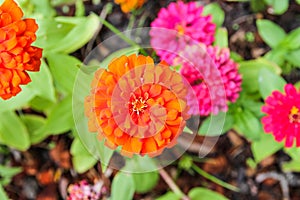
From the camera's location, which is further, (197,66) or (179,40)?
(179,40)


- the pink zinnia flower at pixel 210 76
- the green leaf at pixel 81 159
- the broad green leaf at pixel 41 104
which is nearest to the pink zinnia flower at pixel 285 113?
the pink zinnia flower at pixel 210 76

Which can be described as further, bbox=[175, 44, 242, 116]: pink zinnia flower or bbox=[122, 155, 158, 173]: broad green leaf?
bbox=[122, 155, 158, 173]: broad green leaf

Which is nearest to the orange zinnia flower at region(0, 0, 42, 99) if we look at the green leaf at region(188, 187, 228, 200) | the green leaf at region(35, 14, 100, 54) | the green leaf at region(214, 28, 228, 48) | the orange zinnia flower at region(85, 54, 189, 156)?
the orange zinnia flower at region(85, 54, 189, 156)

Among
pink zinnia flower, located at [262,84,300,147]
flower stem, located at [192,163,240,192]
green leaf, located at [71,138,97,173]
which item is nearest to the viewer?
pink zinnia flower, located at [262,84,300,147]

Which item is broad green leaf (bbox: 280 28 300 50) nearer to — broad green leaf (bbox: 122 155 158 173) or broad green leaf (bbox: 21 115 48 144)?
broad green leaf (bbox: 122 155 158 173)

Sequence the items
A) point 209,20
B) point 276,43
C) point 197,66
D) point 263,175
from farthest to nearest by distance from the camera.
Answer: point 263,175
point 276,43
point 209,20
point 197,66

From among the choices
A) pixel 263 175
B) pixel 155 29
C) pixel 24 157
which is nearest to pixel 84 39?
pixel 155 29

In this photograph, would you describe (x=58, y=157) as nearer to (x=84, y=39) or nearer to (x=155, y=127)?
(x=84, y=39)
